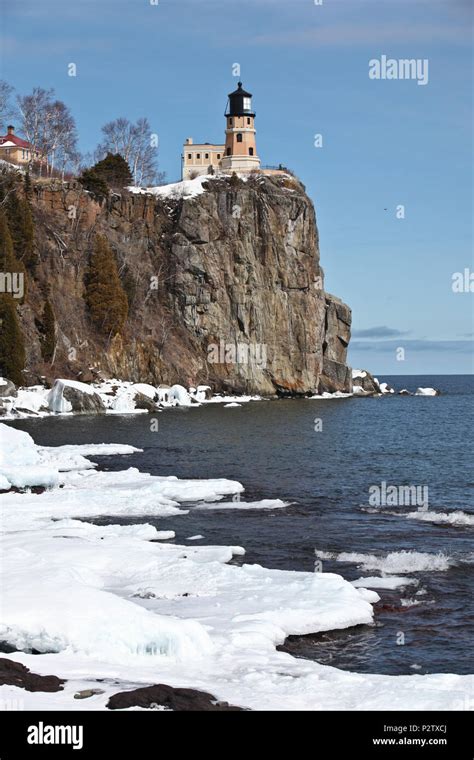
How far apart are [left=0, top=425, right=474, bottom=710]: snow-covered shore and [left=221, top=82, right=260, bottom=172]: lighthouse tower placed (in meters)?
106

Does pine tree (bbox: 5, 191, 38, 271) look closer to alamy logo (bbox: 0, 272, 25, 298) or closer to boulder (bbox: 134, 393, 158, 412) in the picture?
alamy logo (bbox: 0, 272, 25, 298)

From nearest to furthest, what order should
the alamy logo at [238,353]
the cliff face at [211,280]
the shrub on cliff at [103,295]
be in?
the shrub on cliff at [103,295]
the cliff face at [211,280]
the alamy logo at [238,353]

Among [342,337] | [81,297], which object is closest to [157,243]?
[81,297]

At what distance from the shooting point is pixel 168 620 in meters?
17.2

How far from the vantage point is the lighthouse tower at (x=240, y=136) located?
128625mm

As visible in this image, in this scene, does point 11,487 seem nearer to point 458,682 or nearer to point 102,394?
point 458,682

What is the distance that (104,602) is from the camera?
1784cm

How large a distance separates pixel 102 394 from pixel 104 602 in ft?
231

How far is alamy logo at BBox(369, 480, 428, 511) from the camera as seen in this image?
36.1 metres

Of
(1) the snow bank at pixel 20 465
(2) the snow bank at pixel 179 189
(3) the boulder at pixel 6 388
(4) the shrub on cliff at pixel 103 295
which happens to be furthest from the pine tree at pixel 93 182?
(1) the snow bank at pixel 20 465

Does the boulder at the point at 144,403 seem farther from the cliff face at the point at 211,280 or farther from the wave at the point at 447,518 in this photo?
the wave at the point at 447,518
